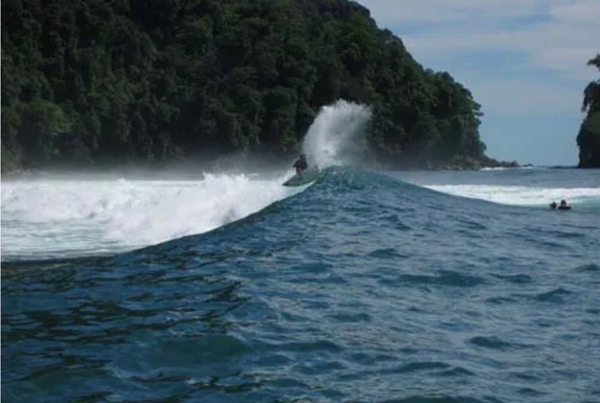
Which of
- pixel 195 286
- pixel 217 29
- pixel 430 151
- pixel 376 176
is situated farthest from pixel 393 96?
pixel 195 286

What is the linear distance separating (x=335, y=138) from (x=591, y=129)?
35120mm

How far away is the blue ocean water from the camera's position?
195 inches

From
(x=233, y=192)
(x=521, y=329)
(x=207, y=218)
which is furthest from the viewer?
(x=233, y=192)

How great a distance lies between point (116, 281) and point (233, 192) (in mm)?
10052

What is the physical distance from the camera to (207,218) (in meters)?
16.6

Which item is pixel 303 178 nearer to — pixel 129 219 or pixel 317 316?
pixel 129 219

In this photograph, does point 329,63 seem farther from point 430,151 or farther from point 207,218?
point 207,218

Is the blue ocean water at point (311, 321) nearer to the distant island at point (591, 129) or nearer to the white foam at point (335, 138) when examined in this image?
the white foam at point (335, 138)

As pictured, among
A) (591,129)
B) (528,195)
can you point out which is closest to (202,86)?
(591,129)

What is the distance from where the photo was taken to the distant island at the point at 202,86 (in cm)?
6719

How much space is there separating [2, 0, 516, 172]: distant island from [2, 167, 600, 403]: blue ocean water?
4984 cm

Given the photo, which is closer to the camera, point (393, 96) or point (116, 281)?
point (116, 281)

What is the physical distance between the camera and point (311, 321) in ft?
20.8

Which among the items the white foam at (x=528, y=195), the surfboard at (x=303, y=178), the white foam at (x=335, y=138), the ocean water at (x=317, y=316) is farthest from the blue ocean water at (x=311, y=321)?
the white foam at (x=335, y=138)
